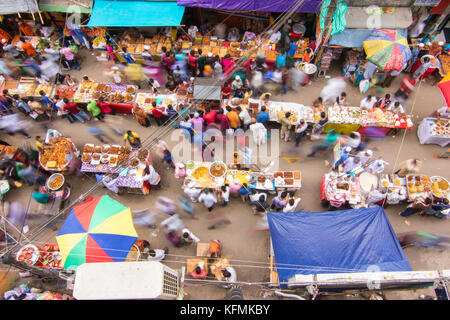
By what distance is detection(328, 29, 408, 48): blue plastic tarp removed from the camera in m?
12.7

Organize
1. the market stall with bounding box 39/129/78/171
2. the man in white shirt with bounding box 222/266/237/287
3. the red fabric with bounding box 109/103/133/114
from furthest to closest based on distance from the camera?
1. the red fabric with bounding box 109/103/133/114
2. the market stall with bounding box 39/129/78/171
3. the man in white shirt with bounding box 222/266/237/287

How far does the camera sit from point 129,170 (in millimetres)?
10805

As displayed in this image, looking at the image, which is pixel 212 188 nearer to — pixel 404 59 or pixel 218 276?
pixel 218 276

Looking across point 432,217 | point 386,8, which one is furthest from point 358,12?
point 432,217

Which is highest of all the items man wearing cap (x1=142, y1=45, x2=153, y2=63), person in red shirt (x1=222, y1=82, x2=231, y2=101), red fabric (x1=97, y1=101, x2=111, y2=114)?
man wearing cap (x1=142, y1=45, x2=153, y2=63)

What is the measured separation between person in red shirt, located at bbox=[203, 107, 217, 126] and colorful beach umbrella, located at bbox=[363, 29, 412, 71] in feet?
22.4

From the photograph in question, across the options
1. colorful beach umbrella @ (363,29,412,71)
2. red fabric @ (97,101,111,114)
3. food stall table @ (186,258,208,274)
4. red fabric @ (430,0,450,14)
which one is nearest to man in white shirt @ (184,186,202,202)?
food stall table @ (186,258,208,274)

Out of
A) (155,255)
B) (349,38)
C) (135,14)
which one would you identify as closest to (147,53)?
(135,14)

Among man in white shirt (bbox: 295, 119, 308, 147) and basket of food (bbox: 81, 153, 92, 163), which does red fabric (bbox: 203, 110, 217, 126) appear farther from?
basket of food (bbox: 81, 153, 92, 163)

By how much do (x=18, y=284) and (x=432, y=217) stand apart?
14.9m

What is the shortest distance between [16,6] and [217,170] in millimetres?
12918

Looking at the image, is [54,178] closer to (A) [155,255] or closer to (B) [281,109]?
(A) [155,255]

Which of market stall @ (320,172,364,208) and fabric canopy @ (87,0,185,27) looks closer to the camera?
market stall @ (320,172,364,208)

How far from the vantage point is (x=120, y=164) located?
Answer: 35.5ft
